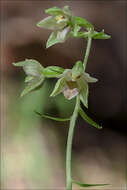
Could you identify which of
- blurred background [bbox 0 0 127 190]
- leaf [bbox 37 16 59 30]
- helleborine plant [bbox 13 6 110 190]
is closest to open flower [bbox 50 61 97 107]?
helleborine plant [bbox 13 6 110 190]

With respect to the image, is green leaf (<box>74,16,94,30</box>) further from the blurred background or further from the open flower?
the blurred background

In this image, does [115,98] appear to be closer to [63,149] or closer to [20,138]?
[63,149]

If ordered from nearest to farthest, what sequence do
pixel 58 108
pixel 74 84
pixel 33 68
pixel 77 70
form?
pixel 77 70 < pixel 74 84 < pixel 33 68 < pixel 58 108

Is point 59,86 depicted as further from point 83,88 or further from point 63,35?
point 63,35

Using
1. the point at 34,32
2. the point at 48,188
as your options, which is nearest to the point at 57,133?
the point at 48,188

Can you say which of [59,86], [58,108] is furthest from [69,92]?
[58,108]
